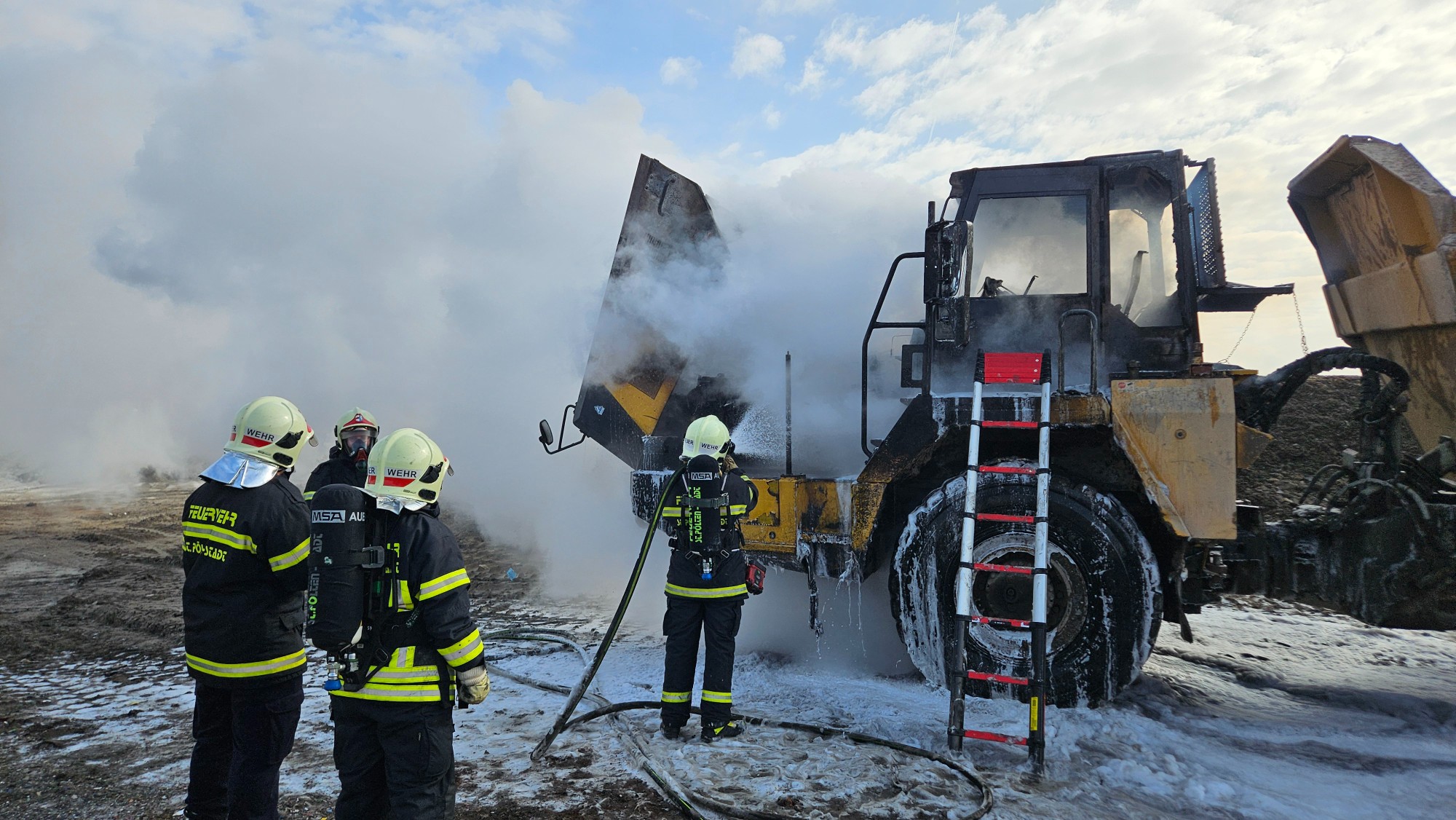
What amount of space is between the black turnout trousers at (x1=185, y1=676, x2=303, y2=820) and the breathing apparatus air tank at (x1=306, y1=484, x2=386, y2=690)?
59cm

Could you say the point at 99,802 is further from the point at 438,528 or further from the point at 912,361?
the point at 912,361

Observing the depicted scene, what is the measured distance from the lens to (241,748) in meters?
2.99

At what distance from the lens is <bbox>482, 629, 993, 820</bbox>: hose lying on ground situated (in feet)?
11.4

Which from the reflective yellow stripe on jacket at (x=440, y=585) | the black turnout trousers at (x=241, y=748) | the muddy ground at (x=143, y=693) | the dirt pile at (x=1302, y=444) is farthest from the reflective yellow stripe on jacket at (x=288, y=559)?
the dirt pile at (x=1302, y=444)

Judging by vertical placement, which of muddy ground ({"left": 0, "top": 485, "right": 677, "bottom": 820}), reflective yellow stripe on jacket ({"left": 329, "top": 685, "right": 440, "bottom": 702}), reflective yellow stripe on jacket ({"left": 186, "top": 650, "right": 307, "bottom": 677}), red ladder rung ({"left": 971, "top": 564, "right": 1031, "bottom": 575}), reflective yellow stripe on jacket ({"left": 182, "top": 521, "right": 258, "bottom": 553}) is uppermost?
red ladder rung ({"left": 971, "top": 564, "right": 1031, "bottom": 575})

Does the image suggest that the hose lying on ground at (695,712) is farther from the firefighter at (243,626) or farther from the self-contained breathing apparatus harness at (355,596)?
the firefighter at (243,626)

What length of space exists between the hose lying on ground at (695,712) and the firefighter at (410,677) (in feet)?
3.98

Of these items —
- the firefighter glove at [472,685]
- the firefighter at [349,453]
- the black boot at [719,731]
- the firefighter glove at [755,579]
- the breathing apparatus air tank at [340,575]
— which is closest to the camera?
the breathing apparatus air tank at [340,575]

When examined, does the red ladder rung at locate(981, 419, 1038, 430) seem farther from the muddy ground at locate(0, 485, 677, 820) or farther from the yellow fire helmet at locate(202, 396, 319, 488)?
the yellow fire helmet at locate(202, 396, 319, 488)

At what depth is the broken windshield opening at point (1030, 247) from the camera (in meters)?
5.16

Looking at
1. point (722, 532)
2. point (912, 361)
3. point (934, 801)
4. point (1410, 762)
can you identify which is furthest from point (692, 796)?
point (1410, 762)

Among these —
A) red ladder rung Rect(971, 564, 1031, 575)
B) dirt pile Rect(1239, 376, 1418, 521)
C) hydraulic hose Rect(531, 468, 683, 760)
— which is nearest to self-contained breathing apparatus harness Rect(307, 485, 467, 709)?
hydraulic hose Rect(531, 468, 683, 760)

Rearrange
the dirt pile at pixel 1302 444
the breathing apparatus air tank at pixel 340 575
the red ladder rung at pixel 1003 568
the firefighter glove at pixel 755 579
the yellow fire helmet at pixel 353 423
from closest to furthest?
the breathing apparatus air tank at pixel 340 575 → the red ladder rung at pixel 1003 568 → the firefighter glove at pixel 755 579 → the yellow fire helmet at pixel 353 423 → the dirt pile at pixel 1302 444

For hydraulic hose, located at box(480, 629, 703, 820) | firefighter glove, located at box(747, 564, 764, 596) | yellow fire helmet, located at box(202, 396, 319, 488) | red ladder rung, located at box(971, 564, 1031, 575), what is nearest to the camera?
yellow fire helmet, located at box(202, 396, 319, 488)
